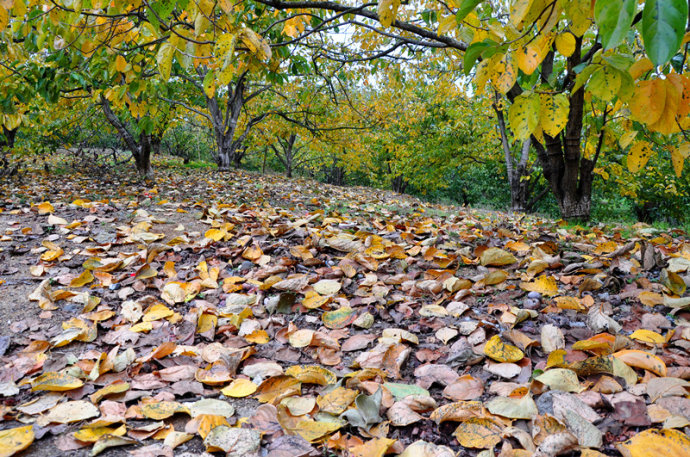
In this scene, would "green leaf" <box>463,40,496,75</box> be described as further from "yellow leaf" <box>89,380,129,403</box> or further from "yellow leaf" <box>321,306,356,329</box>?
"yellow leaf" <box>89,380,129,403</box>

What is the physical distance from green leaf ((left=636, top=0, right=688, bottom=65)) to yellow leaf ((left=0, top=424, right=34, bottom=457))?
4.90 feet

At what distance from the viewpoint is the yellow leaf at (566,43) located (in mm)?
1104

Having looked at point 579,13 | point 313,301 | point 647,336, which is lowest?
point 313,301

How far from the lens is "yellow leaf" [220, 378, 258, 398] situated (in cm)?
121

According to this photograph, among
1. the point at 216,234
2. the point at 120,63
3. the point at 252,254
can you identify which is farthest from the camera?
the point at 216,234

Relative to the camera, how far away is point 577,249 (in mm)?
2395

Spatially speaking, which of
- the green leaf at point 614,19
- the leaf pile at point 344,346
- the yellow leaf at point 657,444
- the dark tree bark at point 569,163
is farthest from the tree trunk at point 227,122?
the yellow leaf at point 657,444

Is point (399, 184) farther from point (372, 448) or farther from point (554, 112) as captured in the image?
point (372, 448)

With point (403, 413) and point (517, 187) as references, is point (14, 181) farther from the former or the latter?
point (517, 187)

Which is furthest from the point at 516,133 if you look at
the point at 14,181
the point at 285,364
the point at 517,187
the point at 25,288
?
the point at 14,181

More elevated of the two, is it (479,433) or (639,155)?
(639,155)

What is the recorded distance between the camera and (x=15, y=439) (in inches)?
37.3

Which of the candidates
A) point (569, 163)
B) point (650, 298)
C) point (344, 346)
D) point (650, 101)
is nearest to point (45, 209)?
point (344, 346)

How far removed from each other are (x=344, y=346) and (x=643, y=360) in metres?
0.94
